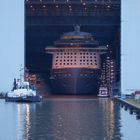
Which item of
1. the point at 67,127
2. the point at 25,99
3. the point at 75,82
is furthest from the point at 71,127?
the point at 75,82

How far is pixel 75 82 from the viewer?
277 feet

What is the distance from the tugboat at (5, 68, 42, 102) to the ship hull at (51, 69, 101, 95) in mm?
19743

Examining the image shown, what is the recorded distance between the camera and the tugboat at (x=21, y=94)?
60062 millimetres

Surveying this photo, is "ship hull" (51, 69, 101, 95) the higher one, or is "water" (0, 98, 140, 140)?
"water" (0, 98, 140, 140)

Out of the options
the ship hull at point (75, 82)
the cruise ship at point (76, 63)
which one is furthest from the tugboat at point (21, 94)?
the ship hull at point (75, 82)

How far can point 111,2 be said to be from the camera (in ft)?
225

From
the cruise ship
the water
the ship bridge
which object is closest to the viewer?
the water

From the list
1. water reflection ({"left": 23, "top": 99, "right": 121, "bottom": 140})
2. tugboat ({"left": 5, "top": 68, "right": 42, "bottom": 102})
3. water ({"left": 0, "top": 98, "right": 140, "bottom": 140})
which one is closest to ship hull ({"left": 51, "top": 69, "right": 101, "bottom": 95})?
tugboat ({"left": 5, "top": 68, "right": 42, "bottom": 102})

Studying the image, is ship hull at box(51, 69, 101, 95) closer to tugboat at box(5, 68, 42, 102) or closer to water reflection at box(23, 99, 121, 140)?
tugboat at box(5, 68, 42, 102)

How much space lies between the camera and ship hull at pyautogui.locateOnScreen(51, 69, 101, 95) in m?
83.8

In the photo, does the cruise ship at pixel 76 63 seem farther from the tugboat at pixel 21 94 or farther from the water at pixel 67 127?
the water at pixel 67 127

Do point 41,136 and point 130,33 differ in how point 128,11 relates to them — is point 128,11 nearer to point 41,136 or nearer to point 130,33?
point 130,33

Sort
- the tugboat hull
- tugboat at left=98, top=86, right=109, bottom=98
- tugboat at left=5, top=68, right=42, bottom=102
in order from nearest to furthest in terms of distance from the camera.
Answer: the tugboat hull
tugboat at left=5, top=68, right=42, bottom=102
tugboat at left=98, top=86, right=109, bottom=98

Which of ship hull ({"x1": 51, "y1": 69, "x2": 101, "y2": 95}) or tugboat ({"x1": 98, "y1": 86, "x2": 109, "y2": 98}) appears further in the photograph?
ship hull ({"x1": 51, "y1": 69, "x2": 101, "y2": 95})
